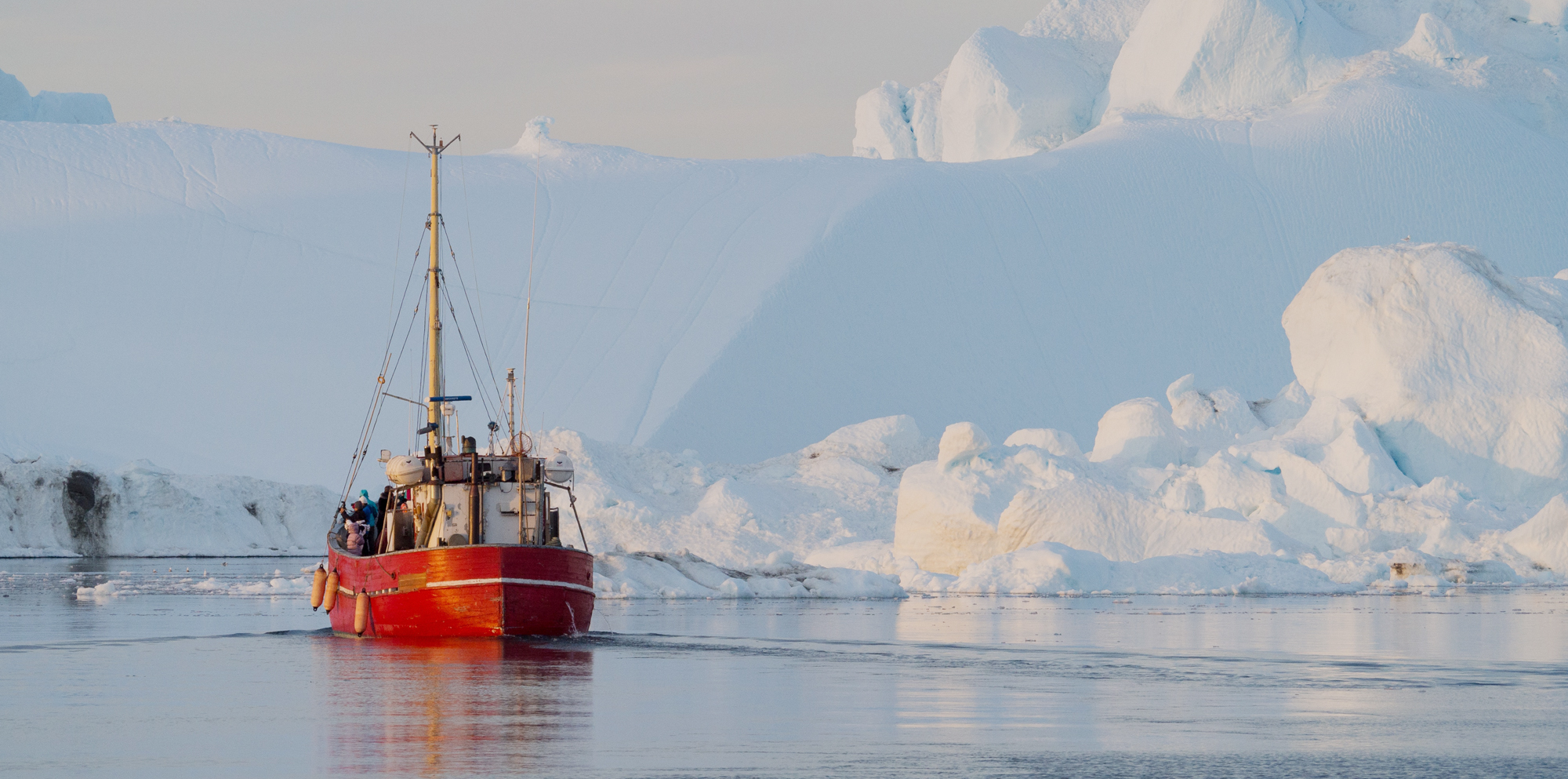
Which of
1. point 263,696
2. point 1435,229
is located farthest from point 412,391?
point 263,696

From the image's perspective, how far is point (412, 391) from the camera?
178ft

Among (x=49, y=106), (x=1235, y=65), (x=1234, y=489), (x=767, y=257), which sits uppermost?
(x=49, y=106)

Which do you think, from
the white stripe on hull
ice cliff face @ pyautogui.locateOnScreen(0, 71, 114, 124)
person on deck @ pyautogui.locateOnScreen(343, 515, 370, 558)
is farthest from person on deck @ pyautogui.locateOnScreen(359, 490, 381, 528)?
ice cliff face @ pyautogui.locateOnScreen(0, 71, 114, 124)

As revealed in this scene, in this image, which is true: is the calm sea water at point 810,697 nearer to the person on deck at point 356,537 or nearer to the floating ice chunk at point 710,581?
the person on deck at point 356,537

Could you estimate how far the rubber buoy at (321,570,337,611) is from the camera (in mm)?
19594

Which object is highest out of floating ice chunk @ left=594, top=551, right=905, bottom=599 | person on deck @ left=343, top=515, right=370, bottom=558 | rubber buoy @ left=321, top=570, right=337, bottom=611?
person on deck @ left=343, top=515, right=370, bottom=558

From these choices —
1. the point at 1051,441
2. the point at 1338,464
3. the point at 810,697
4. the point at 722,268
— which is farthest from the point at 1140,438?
the point at 722,268

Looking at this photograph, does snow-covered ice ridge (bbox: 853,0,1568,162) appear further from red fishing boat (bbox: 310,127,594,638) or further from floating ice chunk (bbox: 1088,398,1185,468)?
red fishing boat (bbox: 310,127,594,638)

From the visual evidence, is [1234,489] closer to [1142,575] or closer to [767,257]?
[1142,575]

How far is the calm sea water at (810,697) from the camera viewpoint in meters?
8.76

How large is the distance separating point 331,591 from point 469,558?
3.29 m

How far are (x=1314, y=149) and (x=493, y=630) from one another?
183 feet

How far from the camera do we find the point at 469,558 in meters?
17.1

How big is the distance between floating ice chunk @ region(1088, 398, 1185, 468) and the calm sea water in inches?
507
